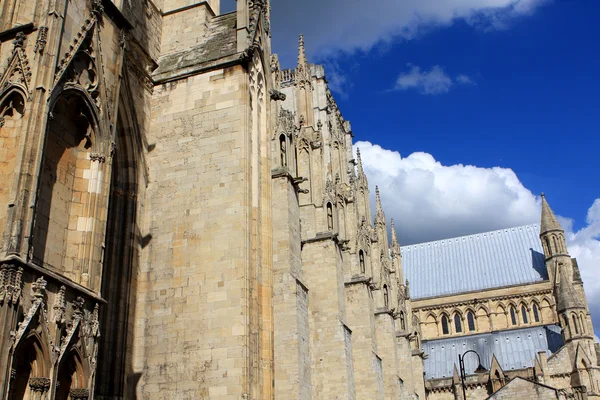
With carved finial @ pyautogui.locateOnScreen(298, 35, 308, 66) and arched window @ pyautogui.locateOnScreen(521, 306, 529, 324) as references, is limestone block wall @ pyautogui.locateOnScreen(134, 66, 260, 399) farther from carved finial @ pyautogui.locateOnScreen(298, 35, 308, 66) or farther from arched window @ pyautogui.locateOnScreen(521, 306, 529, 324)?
arched window @ pyautogui.locateOnScreen(521, 306, 529, 324)

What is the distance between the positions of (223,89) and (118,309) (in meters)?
5.78

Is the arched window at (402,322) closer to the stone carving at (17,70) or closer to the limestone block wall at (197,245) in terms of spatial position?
the limestone block wall at (197,245)

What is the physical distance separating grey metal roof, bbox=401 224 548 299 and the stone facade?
3309 centimetres

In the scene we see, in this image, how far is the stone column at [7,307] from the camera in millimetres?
7684

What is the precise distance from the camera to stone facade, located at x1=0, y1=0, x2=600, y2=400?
354 inches

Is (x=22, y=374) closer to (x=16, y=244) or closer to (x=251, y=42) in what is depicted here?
(x=16, y=244)

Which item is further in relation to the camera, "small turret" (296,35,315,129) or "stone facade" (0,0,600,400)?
"small turret" (296,35,315,129)

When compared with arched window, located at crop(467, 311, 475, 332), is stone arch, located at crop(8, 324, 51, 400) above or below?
below

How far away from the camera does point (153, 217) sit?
14.9m

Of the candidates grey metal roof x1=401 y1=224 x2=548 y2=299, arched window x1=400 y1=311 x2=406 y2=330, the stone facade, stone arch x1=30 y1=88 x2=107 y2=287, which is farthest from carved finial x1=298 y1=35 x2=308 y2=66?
grey metal roof x1=401 y1=224 x2=548 y2=299

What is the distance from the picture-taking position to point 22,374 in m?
8.36

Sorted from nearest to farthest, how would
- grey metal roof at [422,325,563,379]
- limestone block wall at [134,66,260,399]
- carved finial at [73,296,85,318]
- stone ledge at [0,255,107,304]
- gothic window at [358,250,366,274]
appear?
stone ledge at [0,255,107,304] < carved finial at [73,296,85,318] < limestone block wall at [134,66,260,399] < gothic window at [358,250,366,274] < grey metal roof at [422,325,563,379]

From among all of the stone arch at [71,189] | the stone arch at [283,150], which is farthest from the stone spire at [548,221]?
the stone arch at [71,189]

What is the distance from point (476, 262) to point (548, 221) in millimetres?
7812
